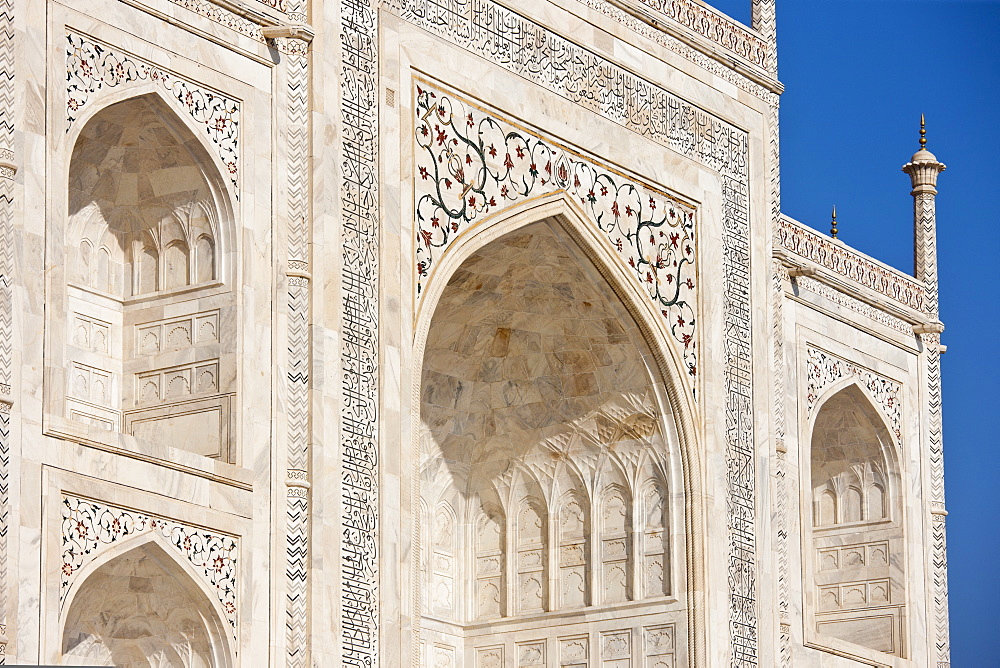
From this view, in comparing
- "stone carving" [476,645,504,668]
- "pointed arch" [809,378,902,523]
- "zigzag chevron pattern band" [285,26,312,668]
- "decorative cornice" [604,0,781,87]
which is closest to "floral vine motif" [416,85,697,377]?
"zigzag chevron pattern band" [285,26,312,668]

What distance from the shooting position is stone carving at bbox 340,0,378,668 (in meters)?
9.73

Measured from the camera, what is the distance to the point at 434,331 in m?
12.6

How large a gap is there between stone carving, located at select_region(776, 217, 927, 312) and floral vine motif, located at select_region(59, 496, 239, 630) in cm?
543

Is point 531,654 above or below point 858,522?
below

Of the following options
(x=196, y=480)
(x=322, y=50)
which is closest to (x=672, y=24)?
(x=322, y=50)

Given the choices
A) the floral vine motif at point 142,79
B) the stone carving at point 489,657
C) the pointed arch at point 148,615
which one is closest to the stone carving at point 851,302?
the stone carving at point 489,657

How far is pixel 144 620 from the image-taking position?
927cm

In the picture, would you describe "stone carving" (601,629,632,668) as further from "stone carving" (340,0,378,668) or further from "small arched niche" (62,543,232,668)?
"small arched niche" (62,543,232,668)

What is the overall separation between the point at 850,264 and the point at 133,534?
688 centimetres

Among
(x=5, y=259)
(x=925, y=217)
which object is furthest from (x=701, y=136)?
(x=5, y=259)

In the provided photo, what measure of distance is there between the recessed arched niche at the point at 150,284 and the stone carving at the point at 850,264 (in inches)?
195

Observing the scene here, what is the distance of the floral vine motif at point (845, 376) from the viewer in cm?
1377

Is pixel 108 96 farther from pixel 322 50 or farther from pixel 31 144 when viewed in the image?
pixel 322 50

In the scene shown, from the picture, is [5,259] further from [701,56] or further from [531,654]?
[701,56]
